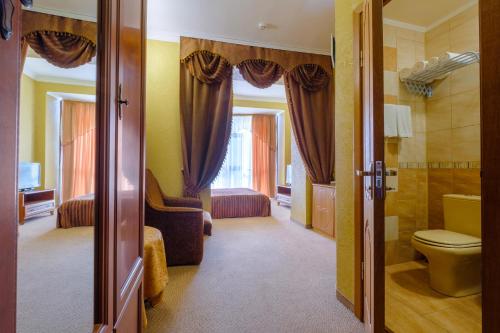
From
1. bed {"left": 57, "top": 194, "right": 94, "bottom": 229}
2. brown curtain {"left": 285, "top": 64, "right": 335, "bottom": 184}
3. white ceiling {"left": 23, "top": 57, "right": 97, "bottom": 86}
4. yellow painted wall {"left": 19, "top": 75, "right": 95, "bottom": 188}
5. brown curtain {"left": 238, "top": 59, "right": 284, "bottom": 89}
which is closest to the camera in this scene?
yellow painted wall {"left": 19, "top": 75, "right": 95, "bottom": 188}

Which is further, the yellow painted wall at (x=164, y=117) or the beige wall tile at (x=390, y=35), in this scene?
the yellow painted wall at (x=164, y=117)

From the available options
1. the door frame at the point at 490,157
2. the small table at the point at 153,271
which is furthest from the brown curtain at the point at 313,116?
the door frame at the point at 490,157

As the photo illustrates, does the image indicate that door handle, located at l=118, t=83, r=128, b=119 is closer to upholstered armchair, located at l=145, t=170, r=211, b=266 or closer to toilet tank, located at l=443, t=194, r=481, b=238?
upholstered armchair, located at l=145, t=170, r=211, b=266

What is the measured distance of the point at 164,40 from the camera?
3.22m

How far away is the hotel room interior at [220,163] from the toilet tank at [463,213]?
14 millimetres

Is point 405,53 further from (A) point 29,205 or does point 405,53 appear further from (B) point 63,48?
(A) point 29,205

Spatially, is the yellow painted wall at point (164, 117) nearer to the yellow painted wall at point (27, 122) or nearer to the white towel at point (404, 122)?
→ the white towel at point (404, 122)

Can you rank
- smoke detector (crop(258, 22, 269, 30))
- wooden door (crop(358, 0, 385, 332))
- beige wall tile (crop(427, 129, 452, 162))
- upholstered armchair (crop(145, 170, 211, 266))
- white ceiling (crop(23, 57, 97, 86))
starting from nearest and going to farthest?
white ceiling (crop(23, 57, 97, 86)) → wooden door (crop(358, 0, 385, 332)) → upholstered armchair (crop(145, 170, 211, 266)) → beige wall tile (crop(427, 129, 452, 162)) → smoke detector (crop(258, 22, 269, 30))

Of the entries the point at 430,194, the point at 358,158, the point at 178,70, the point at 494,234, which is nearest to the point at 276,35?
the point at 178,70

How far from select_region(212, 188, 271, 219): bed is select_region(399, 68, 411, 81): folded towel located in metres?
3.14

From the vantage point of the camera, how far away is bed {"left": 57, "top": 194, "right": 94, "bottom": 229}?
666 mm

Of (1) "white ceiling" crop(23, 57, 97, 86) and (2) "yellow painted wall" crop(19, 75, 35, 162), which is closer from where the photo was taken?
(2) "yellow painted wall" crop(19, 75, 35, 162)

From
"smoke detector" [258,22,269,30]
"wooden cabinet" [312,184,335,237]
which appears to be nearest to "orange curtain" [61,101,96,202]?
"smoke detector" [258,22,269,30]

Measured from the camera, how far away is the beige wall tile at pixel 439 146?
8.42ft
